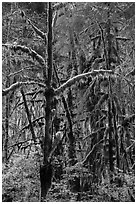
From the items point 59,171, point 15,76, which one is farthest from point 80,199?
point 15,76

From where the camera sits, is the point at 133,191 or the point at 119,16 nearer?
the point at 133,191

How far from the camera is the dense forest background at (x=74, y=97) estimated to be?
7.79m

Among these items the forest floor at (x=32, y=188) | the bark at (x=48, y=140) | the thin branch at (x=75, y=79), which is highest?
the thin branch at (x=75, y=79)

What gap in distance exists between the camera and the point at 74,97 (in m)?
12.0

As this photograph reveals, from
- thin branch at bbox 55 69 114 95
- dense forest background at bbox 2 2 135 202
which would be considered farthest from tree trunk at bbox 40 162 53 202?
thin branch at bbox 55 69 114 95

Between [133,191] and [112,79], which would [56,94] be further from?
[133,191]

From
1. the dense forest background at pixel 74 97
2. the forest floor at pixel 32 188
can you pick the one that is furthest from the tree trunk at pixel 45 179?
the forest floor at pixel 32 188

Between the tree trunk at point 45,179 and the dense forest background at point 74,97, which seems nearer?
the tree trunk at point 45,179

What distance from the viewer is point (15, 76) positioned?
32.9 ft

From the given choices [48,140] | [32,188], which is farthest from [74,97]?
[48,140]

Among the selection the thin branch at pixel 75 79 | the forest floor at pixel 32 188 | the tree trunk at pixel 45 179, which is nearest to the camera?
the tree trunk at pixel 45 179

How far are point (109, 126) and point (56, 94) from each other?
2.55 m

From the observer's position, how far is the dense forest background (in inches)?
307

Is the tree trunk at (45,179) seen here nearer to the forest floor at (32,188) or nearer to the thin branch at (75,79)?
the forest floor at (32,188)
